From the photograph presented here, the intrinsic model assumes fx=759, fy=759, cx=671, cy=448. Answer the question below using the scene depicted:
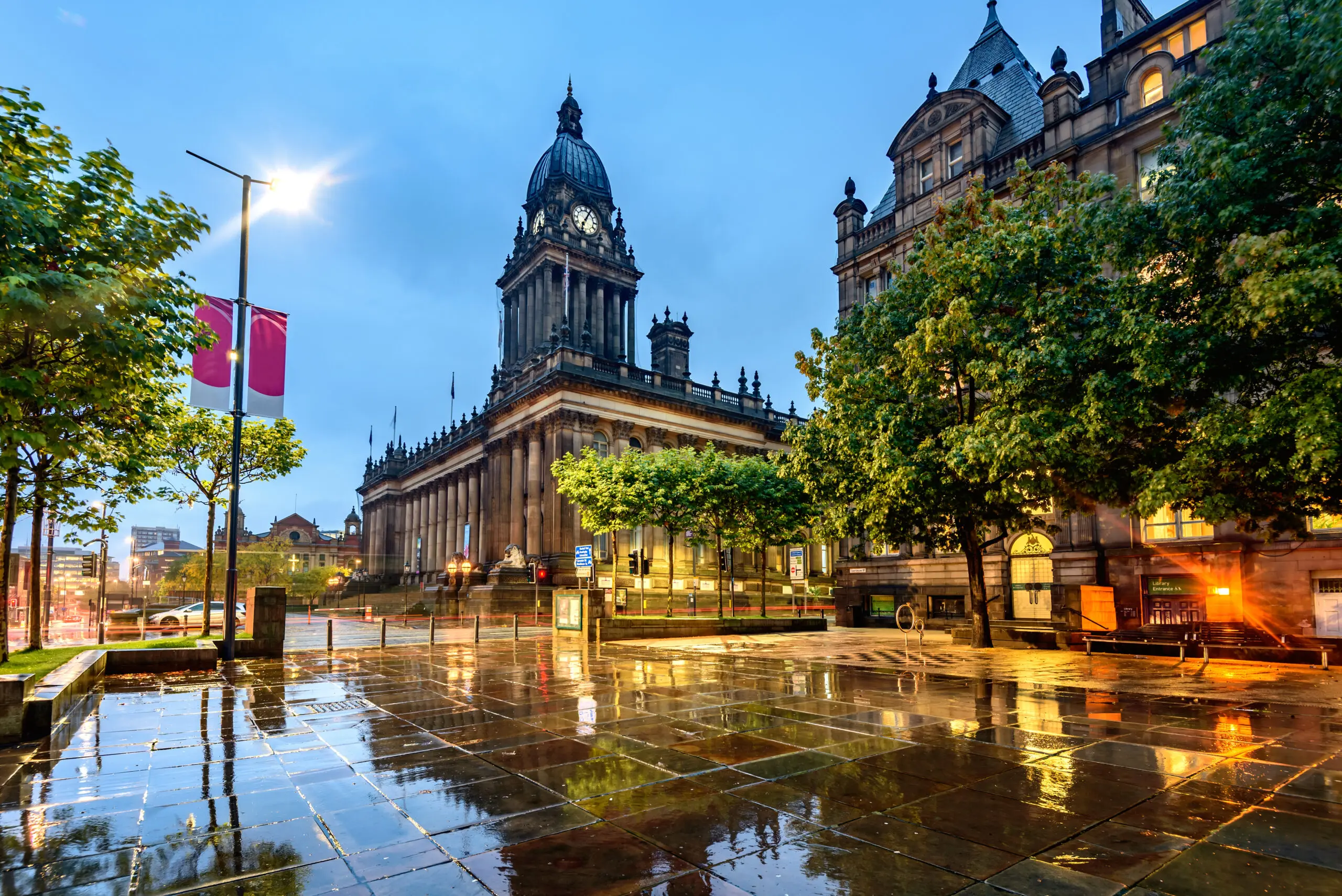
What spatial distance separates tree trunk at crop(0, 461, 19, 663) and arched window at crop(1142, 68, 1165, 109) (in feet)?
114

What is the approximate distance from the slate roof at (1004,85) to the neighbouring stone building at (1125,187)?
96 millimetres

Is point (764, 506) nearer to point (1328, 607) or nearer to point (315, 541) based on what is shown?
point (1328, 607)

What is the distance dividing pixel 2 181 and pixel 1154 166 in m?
31.7

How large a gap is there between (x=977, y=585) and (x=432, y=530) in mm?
76011

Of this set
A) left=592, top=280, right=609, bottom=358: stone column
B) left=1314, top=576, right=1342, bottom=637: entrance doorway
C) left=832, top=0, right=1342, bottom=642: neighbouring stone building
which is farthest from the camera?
left=592, top=280, right=609, bottom=358: stone column

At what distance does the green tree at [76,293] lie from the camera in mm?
8445

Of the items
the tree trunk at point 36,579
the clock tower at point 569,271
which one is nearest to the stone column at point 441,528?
the clock tower at point 569,271

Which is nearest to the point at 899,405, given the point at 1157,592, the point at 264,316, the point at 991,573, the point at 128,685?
the point at 1157,592

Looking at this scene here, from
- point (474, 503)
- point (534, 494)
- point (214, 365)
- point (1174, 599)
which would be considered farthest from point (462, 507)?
point (1174, 599)

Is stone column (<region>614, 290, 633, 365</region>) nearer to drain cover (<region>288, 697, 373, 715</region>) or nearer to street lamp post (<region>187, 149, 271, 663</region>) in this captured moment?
street lamp post (<region>187, 149, 271, 663</region>)

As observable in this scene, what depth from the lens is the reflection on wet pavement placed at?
15.6ft

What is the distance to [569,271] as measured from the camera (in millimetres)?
72688

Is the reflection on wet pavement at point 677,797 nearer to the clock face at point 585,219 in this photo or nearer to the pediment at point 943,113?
the pediment at point 943,113

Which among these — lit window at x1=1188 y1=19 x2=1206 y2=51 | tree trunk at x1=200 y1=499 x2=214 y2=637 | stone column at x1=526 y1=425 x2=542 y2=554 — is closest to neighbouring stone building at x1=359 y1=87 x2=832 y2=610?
stone column at x1=526 y1=425 x2=542 y2=554
